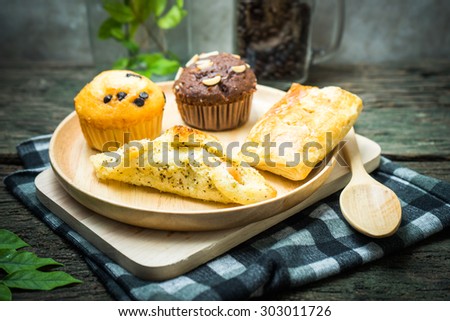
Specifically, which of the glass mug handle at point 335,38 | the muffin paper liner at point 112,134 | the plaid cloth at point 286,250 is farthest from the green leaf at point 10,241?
the glass mug handle at point 335,38

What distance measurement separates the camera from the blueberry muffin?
2119 millimetres

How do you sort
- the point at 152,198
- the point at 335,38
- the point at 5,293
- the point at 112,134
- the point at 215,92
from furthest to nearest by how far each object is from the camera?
the point at 335,38 → the point at 215,92 → the point at 112,134 → the point at 152,198 → the point at 5,293

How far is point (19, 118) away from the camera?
278 cm

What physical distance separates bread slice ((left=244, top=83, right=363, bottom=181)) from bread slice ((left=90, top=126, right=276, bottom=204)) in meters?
0.11

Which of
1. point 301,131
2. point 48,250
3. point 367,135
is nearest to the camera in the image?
point 48,250

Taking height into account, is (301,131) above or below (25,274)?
above

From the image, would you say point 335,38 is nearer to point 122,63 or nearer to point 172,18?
point 172,18

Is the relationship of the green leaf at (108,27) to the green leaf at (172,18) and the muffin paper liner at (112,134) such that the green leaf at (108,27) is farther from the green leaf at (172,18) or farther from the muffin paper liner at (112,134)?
the muffin paper liner at (112,134)

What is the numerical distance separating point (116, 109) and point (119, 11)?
0.85 m

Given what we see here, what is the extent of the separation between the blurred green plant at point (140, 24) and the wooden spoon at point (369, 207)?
1254 millimetres

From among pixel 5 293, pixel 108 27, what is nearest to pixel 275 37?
pixel 108 27

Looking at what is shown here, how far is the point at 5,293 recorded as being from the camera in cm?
157

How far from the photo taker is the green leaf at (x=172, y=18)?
2.81m

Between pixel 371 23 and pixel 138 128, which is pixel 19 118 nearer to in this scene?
pixel 138 128
